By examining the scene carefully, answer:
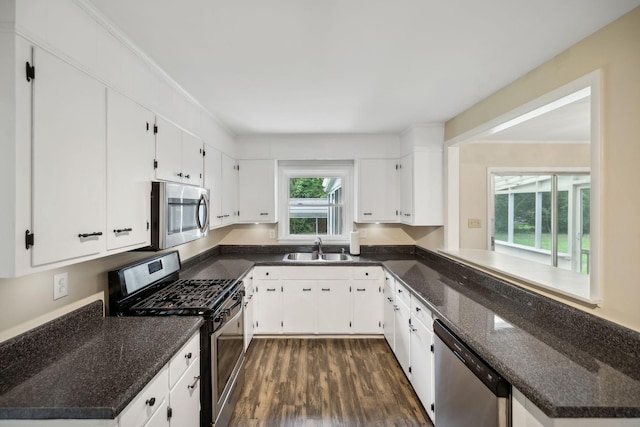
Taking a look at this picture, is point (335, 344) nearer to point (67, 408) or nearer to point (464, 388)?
point (464, 388)

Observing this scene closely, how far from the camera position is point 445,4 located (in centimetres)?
125

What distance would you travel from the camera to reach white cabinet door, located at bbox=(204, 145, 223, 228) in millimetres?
2708

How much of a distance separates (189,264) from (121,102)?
1.86 metres

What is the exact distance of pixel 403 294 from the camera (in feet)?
8.33

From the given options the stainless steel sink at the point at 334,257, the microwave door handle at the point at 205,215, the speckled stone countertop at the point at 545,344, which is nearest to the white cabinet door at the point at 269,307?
the stainless steel sink at the point at 334,257

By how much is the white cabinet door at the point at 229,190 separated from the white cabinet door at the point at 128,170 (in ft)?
4.60

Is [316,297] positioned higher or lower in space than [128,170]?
lower

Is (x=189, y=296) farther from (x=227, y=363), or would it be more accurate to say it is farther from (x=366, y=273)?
(x=366, y=273)

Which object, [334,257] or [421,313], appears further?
[334,257]

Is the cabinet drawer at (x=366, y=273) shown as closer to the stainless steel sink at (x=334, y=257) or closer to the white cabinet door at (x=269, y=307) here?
the stainless steel sink at (x=334, y=257)

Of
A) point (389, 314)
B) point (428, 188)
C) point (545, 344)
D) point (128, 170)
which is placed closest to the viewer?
point (545, 344)

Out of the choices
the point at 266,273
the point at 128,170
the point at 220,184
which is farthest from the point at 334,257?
the point at 128,170

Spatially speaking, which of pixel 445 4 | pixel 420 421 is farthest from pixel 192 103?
pixel 420 421

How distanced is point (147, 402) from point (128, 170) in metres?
1.10
